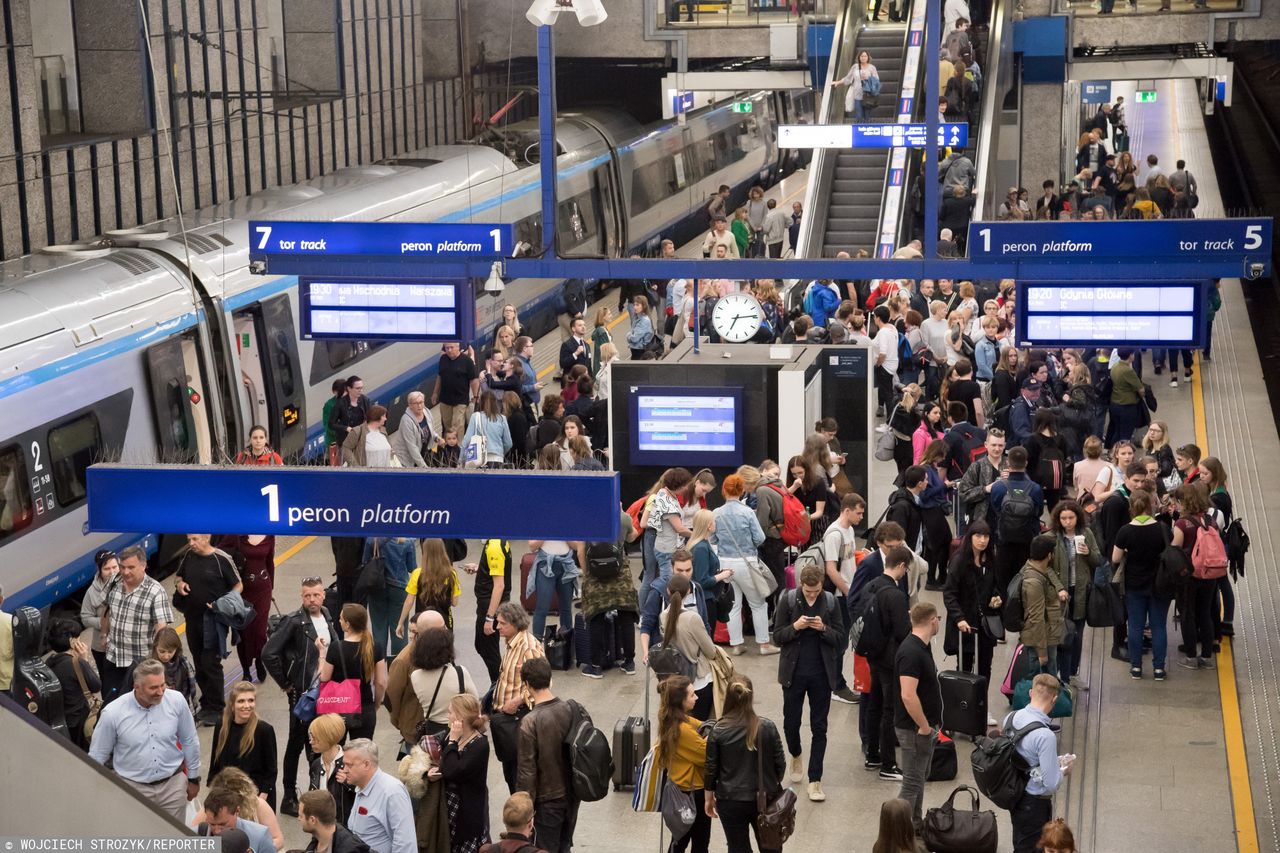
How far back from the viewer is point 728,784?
895 cm

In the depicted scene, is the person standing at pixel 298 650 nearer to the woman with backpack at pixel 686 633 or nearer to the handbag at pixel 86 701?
the handbag at pixel 86 701

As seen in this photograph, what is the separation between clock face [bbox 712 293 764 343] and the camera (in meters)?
19.7

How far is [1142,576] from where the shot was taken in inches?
496

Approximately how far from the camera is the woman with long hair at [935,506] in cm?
1385

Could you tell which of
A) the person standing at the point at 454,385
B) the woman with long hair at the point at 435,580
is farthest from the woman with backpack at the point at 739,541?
the person standing at the point at 454,385

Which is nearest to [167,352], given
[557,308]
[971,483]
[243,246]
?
[243,246]

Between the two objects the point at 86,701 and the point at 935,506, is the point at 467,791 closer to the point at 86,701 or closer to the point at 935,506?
the point at 86,701

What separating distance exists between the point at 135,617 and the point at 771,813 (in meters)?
4.39

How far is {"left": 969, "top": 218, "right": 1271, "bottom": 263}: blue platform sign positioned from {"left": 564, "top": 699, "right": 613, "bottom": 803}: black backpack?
20.5 feet

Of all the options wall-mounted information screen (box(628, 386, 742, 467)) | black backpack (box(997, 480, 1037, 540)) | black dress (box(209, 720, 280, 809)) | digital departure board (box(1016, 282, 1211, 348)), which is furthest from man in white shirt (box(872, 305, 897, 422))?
black dress (box(209, 720, 280, 809))

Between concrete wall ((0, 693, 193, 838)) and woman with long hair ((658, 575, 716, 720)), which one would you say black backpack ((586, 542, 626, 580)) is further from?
concrete wall ((0, 693, 193, 838))

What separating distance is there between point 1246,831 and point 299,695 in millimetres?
5716

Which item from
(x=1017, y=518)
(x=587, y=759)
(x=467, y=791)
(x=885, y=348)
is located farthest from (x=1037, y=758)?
(x=885, y=348)

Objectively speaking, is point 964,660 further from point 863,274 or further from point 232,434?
point 232,434
